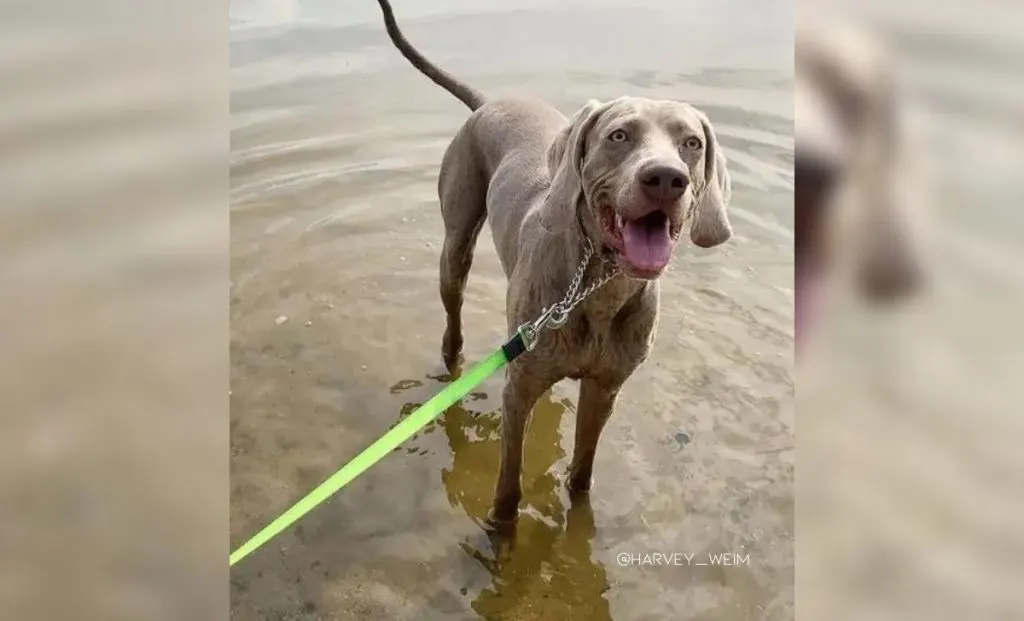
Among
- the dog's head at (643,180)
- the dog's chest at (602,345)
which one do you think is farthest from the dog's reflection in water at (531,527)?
the dog's head at (643,180)

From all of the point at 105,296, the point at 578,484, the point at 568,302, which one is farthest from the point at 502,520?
the point at 105,296

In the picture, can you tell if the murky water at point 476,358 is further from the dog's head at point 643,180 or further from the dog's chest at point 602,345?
the dog's chest at point 602,345

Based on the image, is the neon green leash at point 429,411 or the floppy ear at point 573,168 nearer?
the neon green leash at point 429,411

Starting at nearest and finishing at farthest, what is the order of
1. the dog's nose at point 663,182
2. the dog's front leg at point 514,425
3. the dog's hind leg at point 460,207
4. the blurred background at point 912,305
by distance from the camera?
the blurred background at point 912,305 < the dog's nose at point 663,182 < the dog's front leg at point 514,425 < the dog's hind leg at point 460,207

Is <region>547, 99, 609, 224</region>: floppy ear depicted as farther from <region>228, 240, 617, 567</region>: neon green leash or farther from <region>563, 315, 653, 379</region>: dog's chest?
<region>563, 315, 653, 379</region>: dog's chest

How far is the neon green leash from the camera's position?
1707 mm

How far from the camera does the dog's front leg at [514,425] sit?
2.32 metres

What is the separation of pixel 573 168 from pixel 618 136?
6.0 inches

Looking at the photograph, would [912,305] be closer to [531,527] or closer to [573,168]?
[573,168]

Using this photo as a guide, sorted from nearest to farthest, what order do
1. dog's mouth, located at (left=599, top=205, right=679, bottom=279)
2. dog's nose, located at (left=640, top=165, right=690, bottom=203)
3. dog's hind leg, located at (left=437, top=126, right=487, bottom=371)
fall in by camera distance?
dog's nose, located at (left=640, top=165, right=690, bottom=203) → dog's mouth, located at (left=599, top=205, right=679, bottom=279) → dog's hind leg, located at (left=437, top=126, right=487, bottom=371)

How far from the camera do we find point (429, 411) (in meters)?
1.76

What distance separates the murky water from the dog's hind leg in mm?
333

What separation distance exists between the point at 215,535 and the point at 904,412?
107cm

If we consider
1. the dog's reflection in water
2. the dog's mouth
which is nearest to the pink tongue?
the dog's mouth
